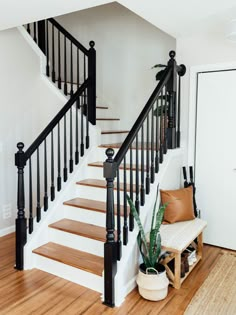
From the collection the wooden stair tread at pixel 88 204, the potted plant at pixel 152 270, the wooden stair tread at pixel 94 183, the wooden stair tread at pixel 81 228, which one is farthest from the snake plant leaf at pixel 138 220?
the wooden stair tread at pixel 94 183

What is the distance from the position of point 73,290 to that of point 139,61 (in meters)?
3.36

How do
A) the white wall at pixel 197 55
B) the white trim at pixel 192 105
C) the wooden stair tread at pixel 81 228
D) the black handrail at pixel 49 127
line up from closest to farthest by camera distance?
the wooden stair tread at pixel 81 228 → the black handrail at pixel 49 127 → the white wall at pixel 197 55 → the white trim at pixel 192 105

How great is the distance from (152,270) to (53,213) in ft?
4.18

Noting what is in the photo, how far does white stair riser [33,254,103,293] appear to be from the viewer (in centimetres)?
277

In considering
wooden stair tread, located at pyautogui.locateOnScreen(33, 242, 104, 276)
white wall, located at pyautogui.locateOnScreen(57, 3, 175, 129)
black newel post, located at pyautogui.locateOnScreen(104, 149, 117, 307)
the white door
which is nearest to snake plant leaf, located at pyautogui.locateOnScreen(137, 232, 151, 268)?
black newel post, located at pyautogui.locateOnScreen(104, 149, 117, 307)

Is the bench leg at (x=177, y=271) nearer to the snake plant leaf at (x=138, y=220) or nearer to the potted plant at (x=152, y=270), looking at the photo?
the potted plant at (x=152, y=270)

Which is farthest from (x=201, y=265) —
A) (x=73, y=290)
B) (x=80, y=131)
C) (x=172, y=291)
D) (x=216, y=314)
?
(x=80, y=131)

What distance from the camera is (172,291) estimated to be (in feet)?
9.07

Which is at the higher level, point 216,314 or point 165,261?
point 165,261

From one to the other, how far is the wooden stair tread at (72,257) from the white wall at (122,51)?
2.38m

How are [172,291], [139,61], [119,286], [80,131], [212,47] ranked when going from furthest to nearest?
[139,61] < [80,131] < [212,47] < [172,291] < [119,286]

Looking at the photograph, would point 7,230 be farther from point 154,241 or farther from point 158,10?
point 158,10

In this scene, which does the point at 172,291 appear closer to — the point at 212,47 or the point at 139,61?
the point at 212,47

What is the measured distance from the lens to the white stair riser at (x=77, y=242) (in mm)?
2998
